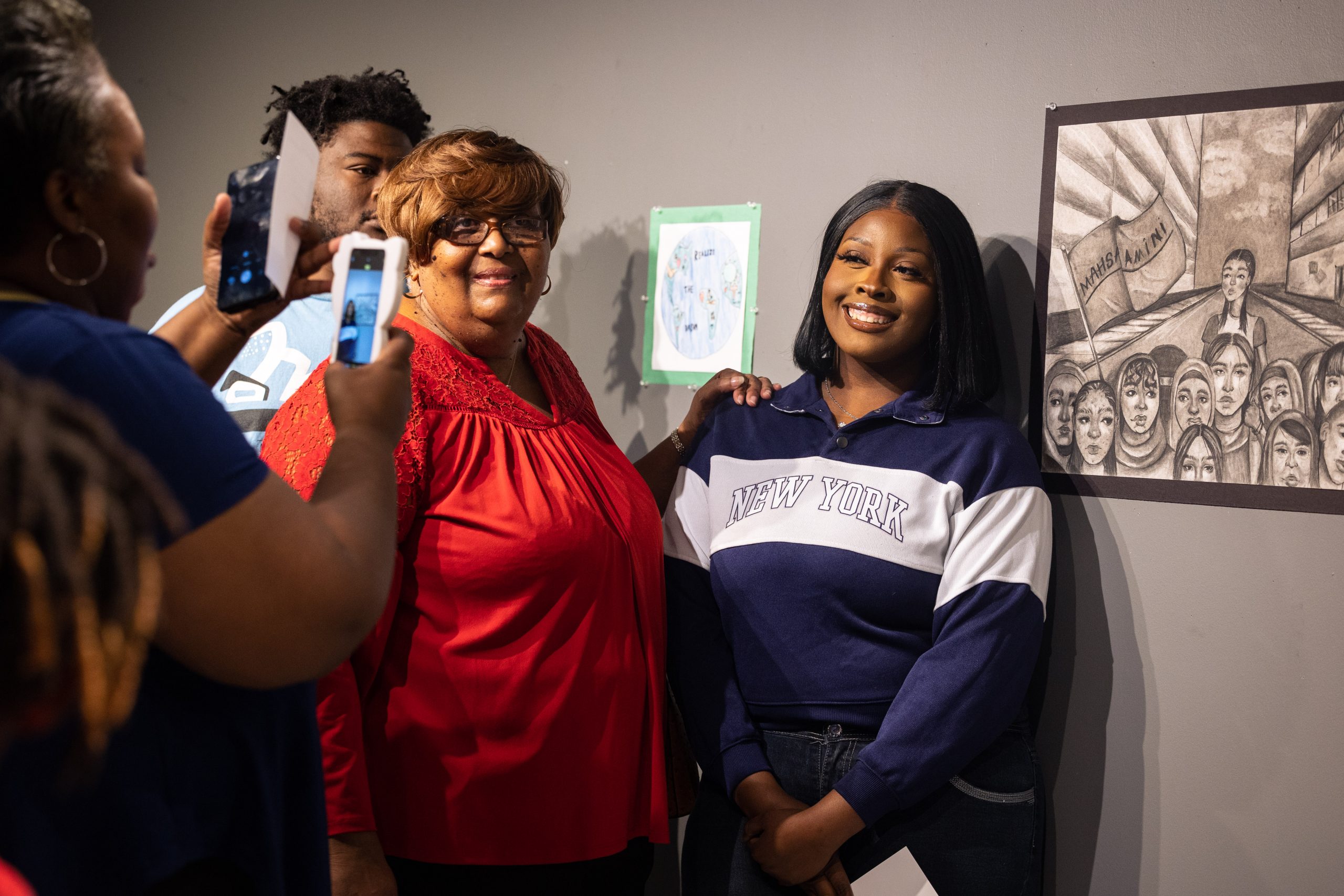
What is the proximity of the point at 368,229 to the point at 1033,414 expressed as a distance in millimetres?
1246

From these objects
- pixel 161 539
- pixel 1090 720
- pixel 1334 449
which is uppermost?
pixel 1334 449

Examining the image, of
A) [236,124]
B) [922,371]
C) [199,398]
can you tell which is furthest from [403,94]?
[199,398]

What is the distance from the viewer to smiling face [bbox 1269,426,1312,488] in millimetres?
1565

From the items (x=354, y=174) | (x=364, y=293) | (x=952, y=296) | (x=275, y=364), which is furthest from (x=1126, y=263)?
(x=275, y=364)

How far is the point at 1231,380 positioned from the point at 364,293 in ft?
4.46

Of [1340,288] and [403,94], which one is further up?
[403,94]

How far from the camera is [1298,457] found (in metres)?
1.57

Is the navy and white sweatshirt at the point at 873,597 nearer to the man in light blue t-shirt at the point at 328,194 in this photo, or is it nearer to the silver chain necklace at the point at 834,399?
the silver chain necklace at the point at 834,399

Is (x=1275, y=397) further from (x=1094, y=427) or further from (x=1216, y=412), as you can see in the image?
(x=1094, y=427)

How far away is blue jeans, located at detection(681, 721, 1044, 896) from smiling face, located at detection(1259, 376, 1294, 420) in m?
0.65

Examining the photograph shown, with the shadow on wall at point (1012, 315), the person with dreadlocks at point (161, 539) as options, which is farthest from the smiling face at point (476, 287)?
the shadow on wall at point (1012, 315)

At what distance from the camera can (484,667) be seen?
1362mm

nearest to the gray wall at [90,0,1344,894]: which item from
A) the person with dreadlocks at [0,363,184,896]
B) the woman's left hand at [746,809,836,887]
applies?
the woman's left hand at [746,809,836,887]

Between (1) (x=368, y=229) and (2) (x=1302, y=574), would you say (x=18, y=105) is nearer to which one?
(1) (x=368, y=229)
